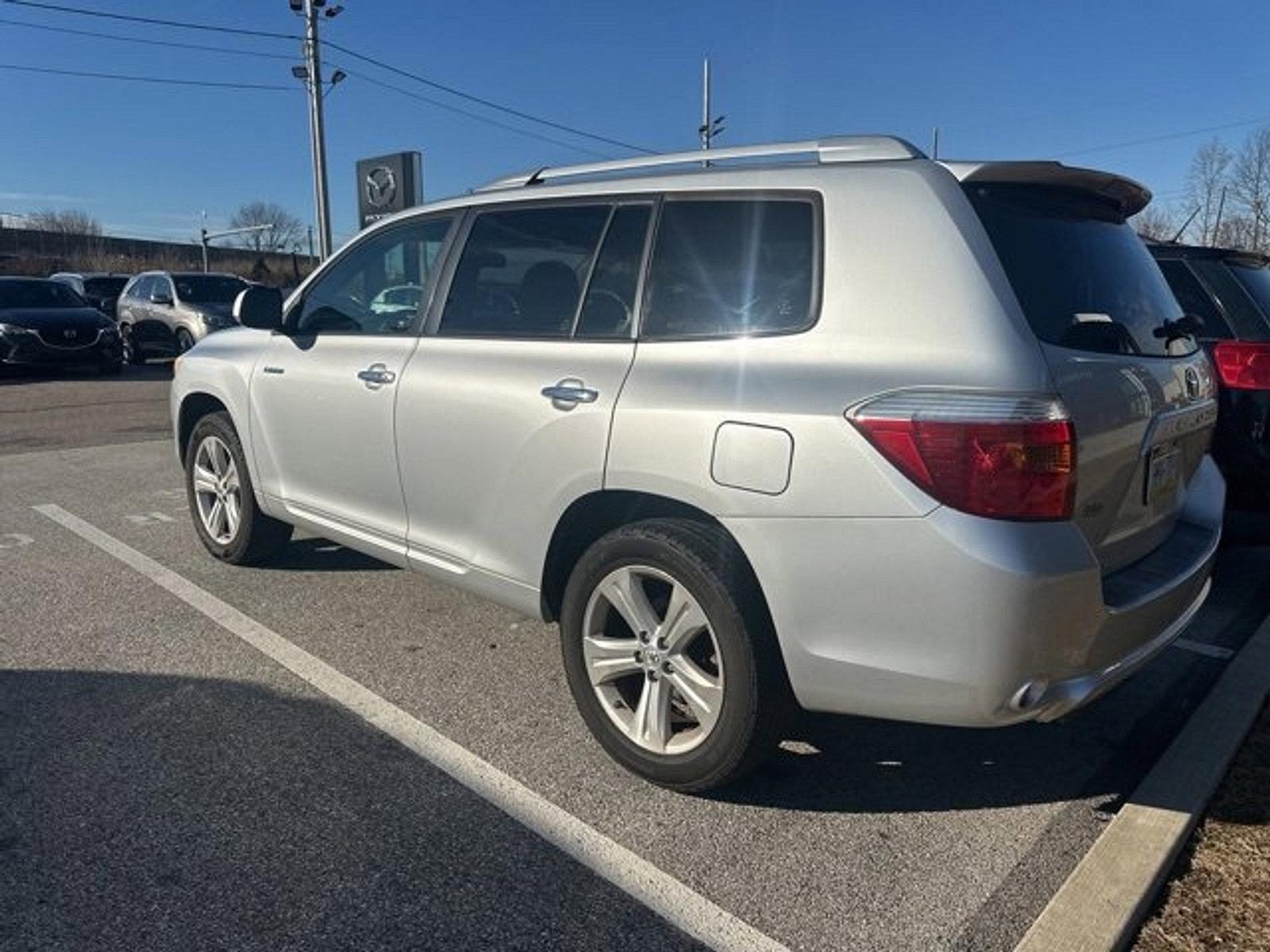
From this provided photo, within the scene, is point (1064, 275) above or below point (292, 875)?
above

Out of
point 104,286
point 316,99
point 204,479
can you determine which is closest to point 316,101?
point 316,99

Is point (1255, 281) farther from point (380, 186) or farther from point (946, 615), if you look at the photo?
point (380, 186)

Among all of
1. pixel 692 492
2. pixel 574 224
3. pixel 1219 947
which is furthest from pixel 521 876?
pixel 574 224

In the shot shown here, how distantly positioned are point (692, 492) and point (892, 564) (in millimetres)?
597

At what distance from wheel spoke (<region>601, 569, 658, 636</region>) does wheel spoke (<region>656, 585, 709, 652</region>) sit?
5 centimetres

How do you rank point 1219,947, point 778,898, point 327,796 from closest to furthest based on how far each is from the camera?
point 1219,947, point 778,898, point 327,796

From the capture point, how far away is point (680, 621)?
2881 mm

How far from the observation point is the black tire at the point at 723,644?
268 centimetres

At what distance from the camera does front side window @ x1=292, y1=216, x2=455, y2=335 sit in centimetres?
402

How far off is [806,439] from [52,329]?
16.3 m

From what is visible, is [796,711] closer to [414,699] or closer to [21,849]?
[414,699]

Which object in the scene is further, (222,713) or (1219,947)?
(222,713)

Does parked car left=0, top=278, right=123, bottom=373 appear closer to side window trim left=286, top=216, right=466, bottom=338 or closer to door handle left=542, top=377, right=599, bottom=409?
side window trim left=286, top=216, right=466, bottom=338

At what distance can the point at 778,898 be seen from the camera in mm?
2500
